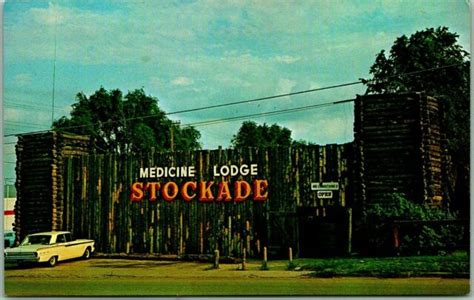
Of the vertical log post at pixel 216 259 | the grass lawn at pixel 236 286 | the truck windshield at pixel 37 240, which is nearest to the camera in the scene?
the grass lawn at pixel 236 286

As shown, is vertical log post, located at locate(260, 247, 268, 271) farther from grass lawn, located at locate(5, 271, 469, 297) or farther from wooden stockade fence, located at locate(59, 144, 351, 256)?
grass lawn, located at locate(5, 271, 469, 297)

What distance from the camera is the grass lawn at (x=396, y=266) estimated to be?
19.4m

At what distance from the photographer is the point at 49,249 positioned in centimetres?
2181

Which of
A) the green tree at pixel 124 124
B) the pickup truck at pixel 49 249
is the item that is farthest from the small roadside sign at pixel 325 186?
the pickup truck at pixel 49 249

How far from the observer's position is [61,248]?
22.0 meters

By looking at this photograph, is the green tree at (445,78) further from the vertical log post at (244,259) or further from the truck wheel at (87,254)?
the truck wheel at (87,254)

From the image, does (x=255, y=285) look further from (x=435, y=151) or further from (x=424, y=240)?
(x=435, y=151)

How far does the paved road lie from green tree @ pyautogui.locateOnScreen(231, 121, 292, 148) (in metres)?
2.75

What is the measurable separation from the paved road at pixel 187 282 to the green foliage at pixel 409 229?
1.12 m

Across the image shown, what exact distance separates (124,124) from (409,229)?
7146mm

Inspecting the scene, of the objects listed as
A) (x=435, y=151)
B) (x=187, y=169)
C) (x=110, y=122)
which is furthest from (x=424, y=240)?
(x=110, y=122)

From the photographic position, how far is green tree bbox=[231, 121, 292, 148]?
20750 millimetres

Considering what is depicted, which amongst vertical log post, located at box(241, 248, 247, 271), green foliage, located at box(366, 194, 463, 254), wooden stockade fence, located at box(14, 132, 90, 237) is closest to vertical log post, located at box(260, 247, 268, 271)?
vertical log post, located at box(241, 248, 247, 271)

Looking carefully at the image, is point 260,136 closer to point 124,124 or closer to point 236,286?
point 124,124
